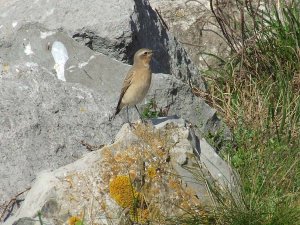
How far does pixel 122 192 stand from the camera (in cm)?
607

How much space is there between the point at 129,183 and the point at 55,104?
167cm

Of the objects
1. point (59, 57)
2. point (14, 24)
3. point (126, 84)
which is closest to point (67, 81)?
point (59, 57)

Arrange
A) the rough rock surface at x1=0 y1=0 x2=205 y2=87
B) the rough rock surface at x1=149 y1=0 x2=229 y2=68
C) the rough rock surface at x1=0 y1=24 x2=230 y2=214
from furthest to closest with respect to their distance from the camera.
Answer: the rough rock surface at x1=149 y1=0 x2=229 y2=68 < the rough rock surface at x1=0 y1=0 x2=205 y2=87 < the rough rock surface at x1=0 y1=24 x2=230 y2=214

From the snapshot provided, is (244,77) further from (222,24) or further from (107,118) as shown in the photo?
(107,118)

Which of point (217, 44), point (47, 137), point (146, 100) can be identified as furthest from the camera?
point (217, 44)

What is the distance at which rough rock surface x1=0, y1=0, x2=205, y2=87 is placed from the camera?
8.63 metres

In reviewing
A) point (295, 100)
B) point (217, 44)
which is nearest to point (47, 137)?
point (295, 100)

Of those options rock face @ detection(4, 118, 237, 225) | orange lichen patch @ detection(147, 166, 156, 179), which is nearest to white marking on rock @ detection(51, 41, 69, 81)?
rock face @ detection(4, 118, 237, 225)

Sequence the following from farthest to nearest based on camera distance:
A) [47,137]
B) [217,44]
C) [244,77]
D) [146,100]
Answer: [217,44]
[244,77]
[146,100]
[47,137]

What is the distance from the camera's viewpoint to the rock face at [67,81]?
7246 millimetres

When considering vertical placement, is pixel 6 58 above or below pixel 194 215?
→ above

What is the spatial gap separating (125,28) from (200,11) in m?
3.59

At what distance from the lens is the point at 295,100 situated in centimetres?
906

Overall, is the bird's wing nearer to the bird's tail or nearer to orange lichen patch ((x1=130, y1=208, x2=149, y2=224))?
the bird's tail
